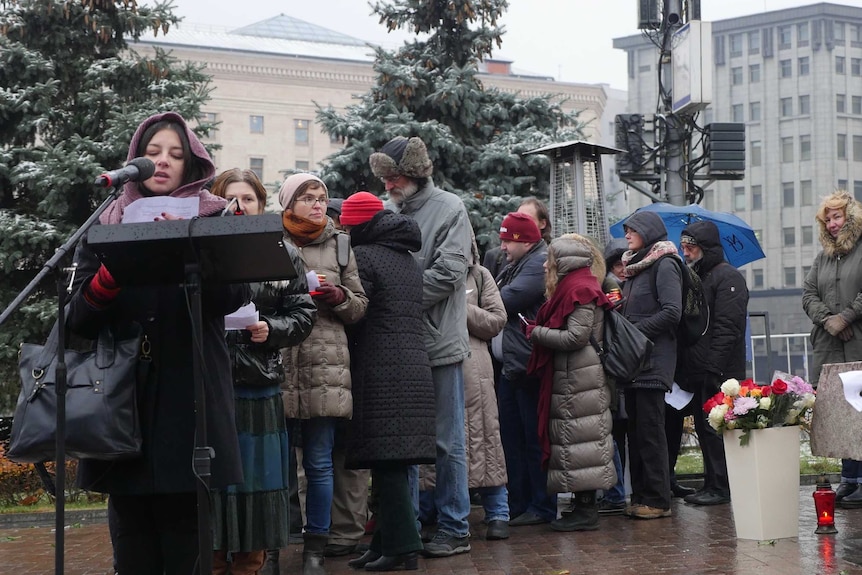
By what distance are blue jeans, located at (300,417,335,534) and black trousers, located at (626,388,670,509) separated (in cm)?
296

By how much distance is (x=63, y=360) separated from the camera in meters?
3.99

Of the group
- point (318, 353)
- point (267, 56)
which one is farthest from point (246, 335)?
point (267, 56)

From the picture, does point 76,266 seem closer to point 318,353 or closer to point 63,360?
point 63,360

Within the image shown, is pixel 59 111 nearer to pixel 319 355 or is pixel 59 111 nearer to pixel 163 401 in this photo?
pixel 319 355

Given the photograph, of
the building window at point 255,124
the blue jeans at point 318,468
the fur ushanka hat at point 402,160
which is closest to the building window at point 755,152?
the building window at point 255,124

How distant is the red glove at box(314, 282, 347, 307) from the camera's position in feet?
21.0

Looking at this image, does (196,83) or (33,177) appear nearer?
(33,177)

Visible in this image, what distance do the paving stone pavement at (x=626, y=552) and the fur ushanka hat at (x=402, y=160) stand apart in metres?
2.33

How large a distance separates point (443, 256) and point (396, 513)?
1.58 m

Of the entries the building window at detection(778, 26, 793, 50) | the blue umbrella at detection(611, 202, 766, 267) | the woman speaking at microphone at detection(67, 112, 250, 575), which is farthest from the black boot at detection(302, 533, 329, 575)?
the building window at detection(778, 26, 793, 50)

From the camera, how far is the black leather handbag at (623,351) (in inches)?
327

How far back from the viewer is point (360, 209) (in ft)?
23.1

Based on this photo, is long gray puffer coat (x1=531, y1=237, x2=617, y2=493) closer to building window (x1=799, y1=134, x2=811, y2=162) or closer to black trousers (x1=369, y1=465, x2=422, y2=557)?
black trousers (x1=369, y1=465, x2=422, y2=557)

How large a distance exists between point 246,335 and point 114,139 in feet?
36.2
